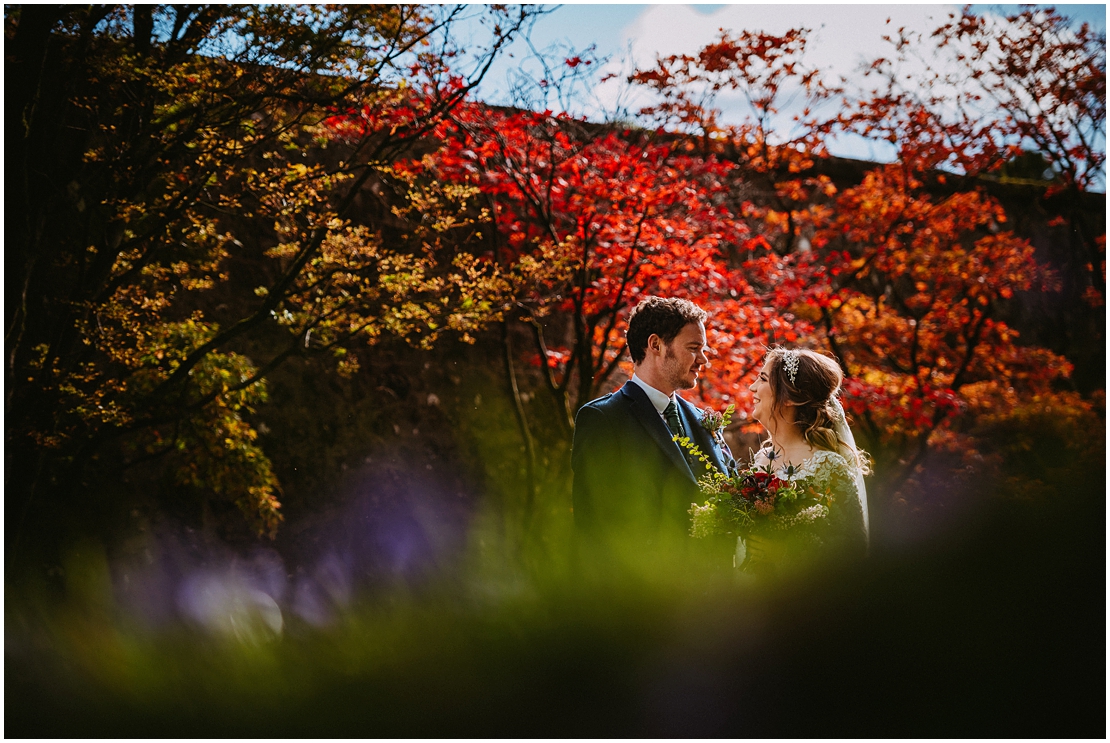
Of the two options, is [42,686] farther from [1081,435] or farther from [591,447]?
[1081,435]

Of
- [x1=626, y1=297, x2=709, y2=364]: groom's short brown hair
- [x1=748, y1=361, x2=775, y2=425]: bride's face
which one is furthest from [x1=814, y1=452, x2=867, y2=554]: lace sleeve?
[x1=626, y1=297, x2=709, y2=364]: groom's short brown hair

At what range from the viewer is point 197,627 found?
5.57 meters

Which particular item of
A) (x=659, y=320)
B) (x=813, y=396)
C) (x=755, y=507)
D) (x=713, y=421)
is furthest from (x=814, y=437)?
(x=659, y=320)

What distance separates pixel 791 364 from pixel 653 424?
2.52ft

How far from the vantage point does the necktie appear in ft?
8.86

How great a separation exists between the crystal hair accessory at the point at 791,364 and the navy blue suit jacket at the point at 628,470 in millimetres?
649

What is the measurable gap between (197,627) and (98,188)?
3.66 meters

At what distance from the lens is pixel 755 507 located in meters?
2.41

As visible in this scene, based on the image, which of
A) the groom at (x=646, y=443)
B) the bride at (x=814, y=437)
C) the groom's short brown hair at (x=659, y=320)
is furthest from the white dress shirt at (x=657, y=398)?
the bride at (x=814, y=437)

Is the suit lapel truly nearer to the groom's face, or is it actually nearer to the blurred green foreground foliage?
the groom's face

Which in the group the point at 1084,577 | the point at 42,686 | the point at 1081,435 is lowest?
→ the point at 42,686

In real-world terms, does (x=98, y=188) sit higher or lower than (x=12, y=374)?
higher

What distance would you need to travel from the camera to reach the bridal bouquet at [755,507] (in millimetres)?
2402

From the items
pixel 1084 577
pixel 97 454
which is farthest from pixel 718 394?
pixel 97 454
